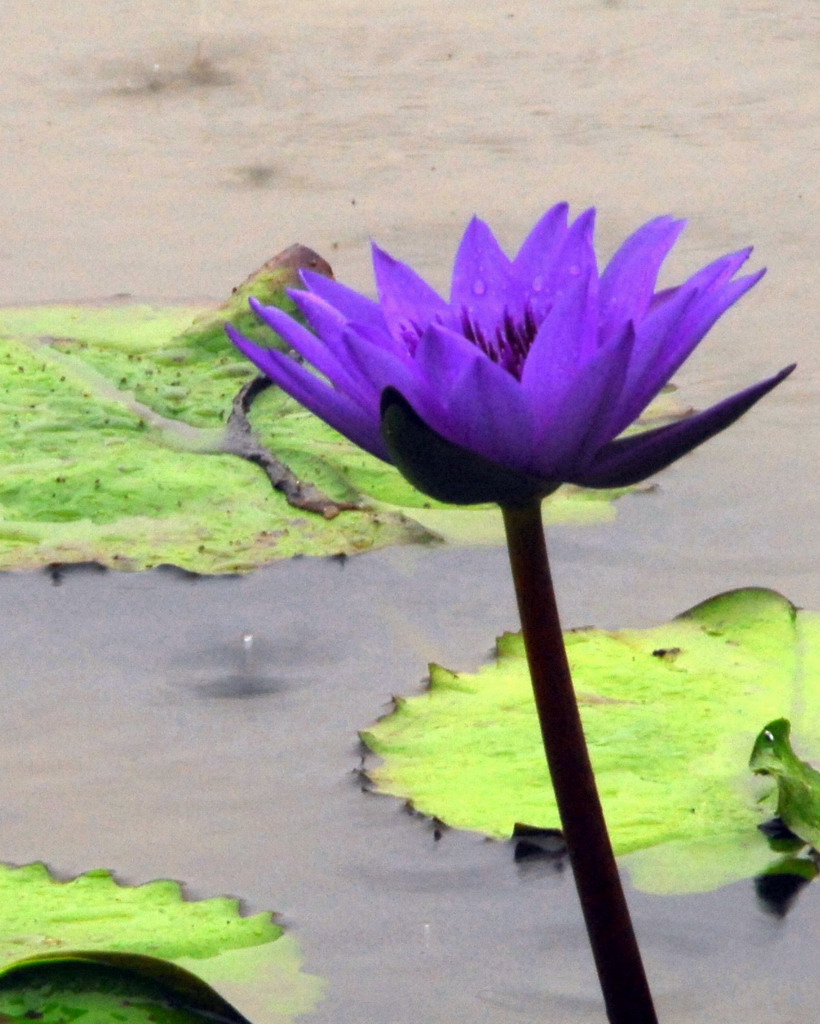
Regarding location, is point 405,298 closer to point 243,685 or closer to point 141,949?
point 141,949

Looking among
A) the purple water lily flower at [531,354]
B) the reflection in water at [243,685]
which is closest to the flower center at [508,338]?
the purple water lily flower at [531,354]

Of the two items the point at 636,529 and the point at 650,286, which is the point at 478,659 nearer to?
the point at 636,529

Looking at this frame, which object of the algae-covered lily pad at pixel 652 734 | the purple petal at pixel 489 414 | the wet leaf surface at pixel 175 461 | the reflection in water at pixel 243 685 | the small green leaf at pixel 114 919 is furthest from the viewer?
the wet leaf surface at pixel 175 461

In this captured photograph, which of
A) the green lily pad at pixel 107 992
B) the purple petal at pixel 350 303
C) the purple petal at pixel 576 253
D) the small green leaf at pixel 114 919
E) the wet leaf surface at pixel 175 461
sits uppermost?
the wet leaf surface at pixel 175 461

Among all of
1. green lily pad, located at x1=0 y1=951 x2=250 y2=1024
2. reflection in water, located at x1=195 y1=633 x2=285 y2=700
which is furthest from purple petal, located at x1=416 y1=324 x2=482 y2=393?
reflection in water, located at x1=195 y1=633 x2=285 y2=700

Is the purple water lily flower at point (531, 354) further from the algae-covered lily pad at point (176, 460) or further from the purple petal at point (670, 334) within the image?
the algae-covered lily pad at point (176, 460)

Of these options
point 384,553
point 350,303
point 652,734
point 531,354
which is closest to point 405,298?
point 350,303
